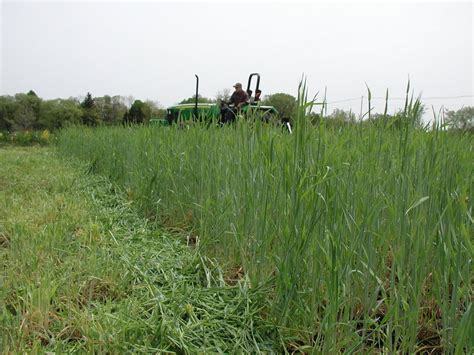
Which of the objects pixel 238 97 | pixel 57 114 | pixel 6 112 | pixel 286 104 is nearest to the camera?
pixel 286 104

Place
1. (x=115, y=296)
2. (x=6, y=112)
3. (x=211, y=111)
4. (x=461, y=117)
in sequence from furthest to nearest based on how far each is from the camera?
(x=6, y=112) < (x=211, y=111) < (x=461, y=117) < (x=115, y=296)

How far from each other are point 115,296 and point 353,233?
A: 2.47ft

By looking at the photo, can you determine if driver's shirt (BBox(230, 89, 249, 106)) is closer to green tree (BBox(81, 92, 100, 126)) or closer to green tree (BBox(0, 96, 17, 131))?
green tree (BBox(81, 92, 100, 126))

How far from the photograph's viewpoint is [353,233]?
0.89 metres

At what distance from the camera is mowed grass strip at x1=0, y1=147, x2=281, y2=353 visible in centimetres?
87

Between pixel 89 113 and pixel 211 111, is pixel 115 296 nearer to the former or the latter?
pixel 211 111

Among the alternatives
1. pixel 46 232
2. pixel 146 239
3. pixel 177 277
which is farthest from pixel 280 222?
pixel 46 232

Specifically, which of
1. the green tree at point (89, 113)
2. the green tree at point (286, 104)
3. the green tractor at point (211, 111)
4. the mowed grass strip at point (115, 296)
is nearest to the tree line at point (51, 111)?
the green tree at point (89, 113)

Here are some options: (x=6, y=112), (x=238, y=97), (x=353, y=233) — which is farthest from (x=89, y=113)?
(x=353, y=233)

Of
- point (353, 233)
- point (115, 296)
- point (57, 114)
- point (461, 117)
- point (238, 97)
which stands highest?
point (57, 114)

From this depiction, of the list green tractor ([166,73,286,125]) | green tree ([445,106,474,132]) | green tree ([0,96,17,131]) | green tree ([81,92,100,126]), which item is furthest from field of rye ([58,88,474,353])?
green tree ([0,96,17,131])

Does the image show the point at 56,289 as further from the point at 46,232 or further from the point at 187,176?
the point at 187,176

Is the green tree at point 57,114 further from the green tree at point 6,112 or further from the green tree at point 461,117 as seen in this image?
the green tree at point 461,117

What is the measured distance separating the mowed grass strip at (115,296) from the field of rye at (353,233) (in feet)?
→ 0.32
